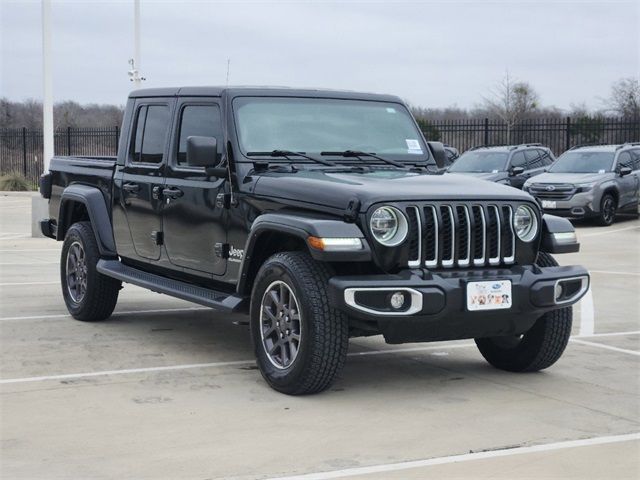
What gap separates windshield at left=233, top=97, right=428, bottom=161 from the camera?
7.79 metres

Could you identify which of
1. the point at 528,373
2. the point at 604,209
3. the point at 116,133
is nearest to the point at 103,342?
the point at 528,373

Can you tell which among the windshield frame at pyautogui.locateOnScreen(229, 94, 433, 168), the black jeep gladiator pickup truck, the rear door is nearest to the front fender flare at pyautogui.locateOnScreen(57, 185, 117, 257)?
the black jeep gladiator pickup truck

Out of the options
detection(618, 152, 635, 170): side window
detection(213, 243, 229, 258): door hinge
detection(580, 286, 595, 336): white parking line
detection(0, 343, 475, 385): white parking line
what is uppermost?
detection(618, 152, 635, 170): side window

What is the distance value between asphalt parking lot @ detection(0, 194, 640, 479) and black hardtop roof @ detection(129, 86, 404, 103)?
6.45 ft

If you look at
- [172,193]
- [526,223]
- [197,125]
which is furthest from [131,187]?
[526,223]

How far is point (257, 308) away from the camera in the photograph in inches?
274

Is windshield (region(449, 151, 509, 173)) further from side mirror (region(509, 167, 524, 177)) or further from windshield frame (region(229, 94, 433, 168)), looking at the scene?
windshield frame (region(229, 94, 433, 168))

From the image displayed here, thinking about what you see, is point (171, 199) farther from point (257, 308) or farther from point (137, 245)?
point (257, 308)

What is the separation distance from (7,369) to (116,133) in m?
30.8

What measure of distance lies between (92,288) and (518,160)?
57.4ft

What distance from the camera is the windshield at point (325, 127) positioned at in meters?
7.79

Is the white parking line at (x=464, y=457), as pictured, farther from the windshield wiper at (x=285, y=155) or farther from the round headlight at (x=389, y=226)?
the windshield wiper at (x=285, y=155)

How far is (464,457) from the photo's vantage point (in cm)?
544

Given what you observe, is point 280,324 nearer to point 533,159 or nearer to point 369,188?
point 369,188
